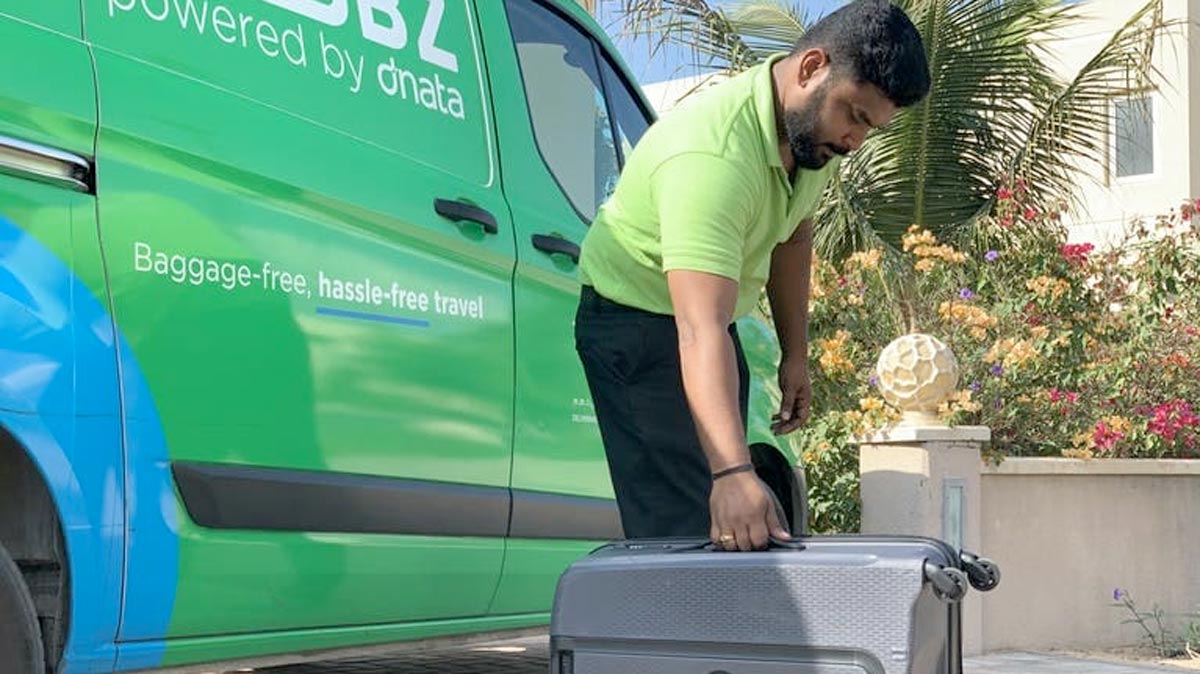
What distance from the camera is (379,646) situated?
3.60 metres

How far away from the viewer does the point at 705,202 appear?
270 centimetres

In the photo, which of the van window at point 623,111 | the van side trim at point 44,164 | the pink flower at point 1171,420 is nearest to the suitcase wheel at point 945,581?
the van side trim at point 44,164

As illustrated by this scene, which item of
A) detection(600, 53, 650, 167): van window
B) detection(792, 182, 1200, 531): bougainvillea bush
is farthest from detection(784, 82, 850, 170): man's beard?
detection(792, 182, 1200, 531): bougainvillea bush

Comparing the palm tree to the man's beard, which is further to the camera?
the palm tree

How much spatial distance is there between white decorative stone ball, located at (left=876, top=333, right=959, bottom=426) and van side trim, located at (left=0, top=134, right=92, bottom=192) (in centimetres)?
415

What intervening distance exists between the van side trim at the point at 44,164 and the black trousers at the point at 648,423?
1.01 meters

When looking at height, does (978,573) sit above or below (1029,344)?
below

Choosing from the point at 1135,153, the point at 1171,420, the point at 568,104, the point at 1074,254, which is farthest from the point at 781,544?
the point at 1135,153

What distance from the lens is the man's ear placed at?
9.17 feet

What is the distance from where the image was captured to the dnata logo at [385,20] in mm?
3582

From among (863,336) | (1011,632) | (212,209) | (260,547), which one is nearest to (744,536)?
(260,547)

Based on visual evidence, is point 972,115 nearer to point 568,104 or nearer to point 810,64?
point 568,104

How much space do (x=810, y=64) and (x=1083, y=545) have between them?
4844mm

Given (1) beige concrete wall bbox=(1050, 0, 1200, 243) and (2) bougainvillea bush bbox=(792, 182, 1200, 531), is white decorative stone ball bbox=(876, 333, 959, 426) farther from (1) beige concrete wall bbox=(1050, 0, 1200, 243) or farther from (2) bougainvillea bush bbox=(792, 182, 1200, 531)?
(1) beige concrete wall bbox=(1050, 0, 1200, 243)
